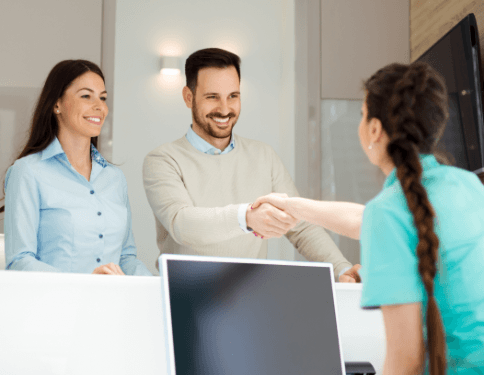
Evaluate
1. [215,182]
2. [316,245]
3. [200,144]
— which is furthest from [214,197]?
[316,245]

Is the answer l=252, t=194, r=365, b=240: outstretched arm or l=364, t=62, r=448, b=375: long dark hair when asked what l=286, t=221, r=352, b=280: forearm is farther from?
l=364, t=62, r=448, b=375: long dark hair

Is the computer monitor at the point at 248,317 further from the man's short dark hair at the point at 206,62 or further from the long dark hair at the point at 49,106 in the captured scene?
the man's short dark hair at the point at 206,62

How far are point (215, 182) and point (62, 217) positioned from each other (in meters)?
0.82

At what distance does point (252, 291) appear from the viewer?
111 centimetres

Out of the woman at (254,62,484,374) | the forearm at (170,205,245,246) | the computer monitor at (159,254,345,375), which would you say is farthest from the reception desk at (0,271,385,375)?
the forearm at (170,205,245,246)

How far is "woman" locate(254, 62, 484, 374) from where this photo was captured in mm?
702

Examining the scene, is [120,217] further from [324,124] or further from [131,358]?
[324,124]

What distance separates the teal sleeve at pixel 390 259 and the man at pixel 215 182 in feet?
3.81

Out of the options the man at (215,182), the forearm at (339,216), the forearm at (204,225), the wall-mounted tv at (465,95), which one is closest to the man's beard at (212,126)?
the man at (215,182)

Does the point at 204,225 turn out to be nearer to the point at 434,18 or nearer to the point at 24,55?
the point at 24,55

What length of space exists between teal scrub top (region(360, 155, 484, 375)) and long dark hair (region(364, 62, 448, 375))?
2cm

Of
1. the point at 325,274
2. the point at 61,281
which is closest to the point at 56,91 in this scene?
the point at 61,281

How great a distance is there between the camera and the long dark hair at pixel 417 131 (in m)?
0.70

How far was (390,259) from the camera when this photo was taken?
72cm
